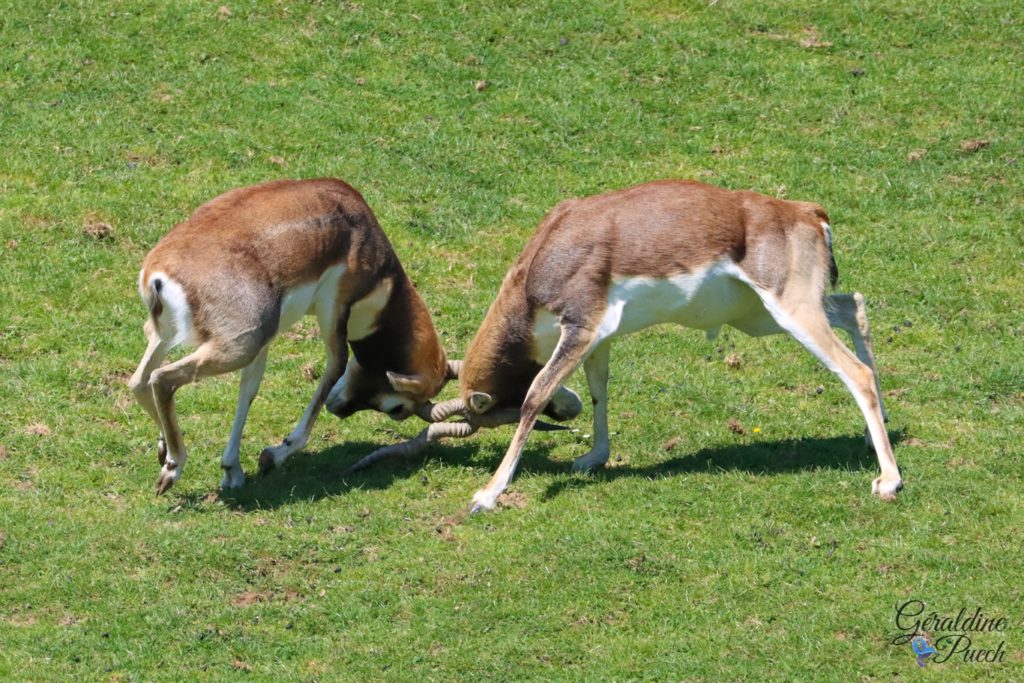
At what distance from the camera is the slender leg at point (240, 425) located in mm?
10734

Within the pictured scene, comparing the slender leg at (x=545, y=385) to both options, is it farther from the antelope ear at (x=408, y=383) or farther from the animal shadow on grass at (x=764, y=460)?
the antelope ear at (x=408, y=383)

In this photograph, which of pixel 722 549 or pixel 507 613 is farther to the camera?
pixel 722 549

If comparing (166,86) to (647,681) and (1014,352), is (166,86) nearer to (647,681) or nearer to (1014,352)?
(1014,352)

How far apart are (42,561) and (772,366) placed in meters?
6.70

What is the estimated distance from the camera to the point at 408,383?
37.5 feet

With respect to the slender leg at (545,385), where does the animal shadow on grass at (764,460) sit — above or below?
below

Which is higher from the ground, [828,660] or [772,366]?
[828,660]

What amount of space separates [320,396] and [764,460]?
3.47 m

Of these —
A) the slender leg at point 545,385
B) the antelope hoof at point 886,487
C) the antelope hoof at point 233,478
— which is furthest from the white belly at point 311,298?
the antelope hoof at point 886,487

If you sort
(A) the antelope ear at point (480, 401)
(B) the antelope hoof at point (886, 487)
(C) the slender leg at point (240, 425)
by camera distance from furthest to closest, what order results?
1. (A) the antelope ear at point (480, 401)
2. (C) the slender leg at point (240, 425)
3. (B) the antelope hoof at point (886, 487)

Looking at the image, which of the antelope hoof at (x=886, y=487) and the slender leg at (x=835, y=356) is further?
the slender leg at (x=835, y=356)

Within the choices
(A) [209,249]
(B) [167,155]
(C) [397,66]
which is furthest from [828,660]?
(C) [397,66]

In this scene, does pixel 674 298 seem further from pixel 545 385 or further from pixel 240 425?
pixel 240 425

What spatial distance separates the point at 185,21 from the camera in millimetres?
18203
